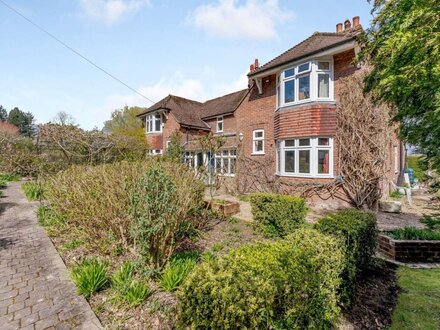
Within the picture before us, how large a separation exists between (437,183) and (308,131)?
8.78m

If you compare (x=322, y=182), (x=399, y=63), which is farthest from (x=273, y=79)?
(x=399, y=63)

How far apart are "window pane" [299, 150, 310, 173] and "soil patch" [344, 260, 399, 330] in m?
6.75

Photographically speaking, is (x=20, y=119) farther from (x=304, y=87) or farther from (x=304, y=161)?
(x=304, y=161)

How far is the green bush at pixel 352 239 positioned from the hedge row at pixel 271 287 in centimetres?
4

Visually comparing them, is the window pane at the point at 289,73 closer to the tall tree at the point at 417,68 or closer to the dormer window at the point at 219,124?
the dormer window at the point at 219,124

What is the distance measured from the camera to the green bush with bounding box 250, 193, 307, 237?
6.35 m

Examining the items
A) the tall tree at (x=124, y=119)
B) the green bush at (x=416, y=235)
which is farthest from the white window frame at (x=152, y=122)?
the green bush at (x=416, y=235)

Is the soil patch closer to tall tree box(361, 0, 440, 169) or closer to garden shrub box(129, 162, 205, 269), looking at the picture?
tall tree box(361, 0, 440, 169)

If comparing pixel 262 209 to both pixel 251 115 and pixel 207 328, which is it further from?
pixel 251 115

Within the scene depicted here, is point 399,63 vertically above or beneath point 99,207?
above

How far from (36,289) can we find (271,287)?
3.94 metres

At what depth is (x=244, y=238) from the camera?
20.8 ft

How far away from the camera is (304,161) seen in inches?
452

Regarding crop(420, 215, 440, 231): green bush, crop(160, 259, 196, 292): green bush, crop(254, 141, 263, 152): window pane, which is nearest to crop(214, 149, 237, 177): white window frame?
crop(254, 141, 263, 152): window pane
